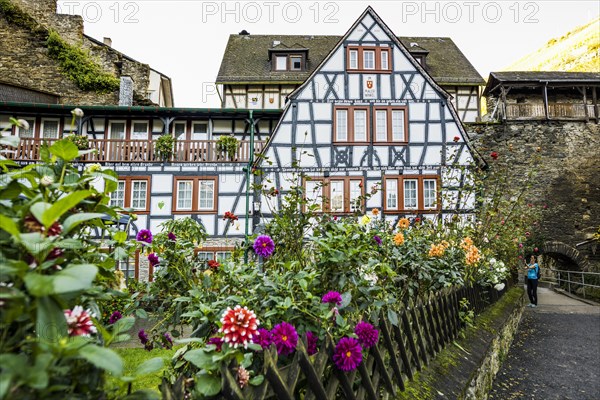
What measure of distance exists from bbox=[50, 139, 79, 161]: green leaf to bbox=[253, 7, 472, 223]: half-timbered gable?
13686mm

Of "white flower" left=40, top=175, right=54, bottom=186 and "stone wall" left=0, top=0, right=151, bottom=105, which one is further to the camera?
"stone wall" left=0, top=0, right=151, bottom=105

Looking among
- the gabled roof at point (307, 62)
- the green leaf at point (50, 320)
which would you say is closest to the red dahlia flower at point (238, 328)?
the green leaf at point (50, 320)

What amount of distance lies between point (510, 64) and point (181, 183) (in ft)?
461

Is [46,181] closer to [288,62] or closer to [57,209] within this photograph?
[57,209]

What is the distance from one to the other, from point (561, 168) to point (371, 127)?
1402cm

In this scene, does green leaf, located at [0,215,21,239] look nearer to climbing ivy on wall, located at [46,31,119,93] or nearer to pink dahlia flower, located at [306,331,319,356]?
pink dahlia flower, located at [306,331,319,356]

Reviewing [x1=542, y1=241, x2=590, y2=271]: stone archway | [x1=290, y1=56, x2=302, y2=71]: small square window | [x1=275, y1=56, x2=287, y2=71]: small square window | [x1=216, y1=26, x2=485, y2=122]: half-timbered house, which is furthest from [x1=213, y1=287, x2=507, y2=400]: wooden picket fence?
[x1=542, y1=241, x2=590, y2=271]: stone archway

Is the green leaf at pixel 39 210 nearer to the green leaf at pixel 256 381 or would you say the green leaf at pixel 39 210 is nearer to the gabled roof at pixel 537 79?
the green leaf at pixel 256 381

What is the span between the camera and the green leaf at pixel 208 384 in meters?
1.30

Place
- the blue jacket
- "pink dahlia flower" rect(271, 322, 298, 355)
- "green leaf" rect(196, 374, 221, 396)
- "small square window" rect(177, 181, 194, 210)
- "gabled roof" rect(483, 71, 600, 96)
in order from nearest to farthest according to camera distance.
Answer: "green leaf" rect(196, 374, 221, 396)
"pink dahlia flower" rect(271, 322, 298, 355)
the blue jacket
"small square window" rect(177, 181, 194, 210)
"gabled roof" rect(483, 71, 600, 96)

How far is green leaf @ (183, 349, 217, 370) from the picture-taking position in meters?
1.33

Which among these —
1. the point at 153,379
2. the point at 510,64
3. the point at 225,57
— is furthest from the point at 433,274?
the point at 510,64

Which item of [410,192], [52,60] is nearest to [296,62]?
[410,192]

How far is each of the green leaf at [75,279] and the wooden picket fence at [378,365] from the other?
0.72m
